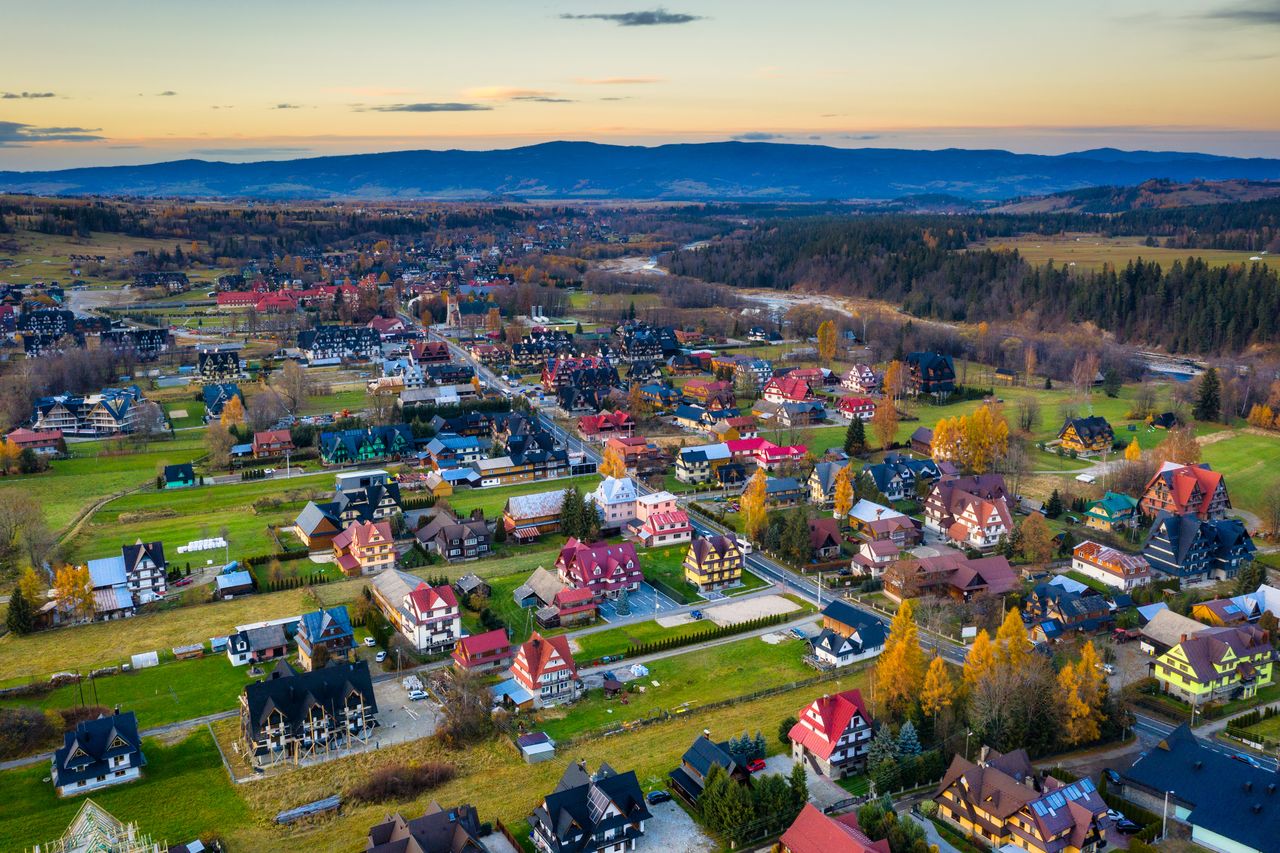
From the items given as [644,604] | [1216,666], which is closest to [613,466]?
[644,604]

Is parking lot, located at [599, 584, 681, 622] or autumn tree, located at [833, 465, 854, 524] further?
autumn tree, located at [833, 465, 854, 524]

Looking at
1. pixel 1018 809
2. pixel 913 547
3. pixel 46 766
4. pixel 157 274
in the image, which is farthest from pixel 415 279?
pixel 1018 809

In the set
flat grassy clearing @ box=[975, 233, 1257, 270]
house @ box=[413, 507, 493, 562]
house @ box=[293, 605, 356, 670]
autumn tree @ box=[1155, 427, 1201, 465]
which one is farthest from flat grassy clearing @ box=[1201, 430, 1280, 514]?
flat grassy clearing @ box=[975, 233, 1257, 270]

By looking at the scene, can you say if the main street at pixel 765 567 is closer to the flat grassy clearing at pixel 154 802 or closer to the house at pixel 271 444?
the house at pixel 271 444

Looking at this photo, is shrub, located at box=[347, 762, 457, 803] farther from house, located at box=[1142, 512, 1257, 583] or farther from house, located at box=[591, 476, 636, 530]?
house, located at box=[1142, 512, 1257, 583]

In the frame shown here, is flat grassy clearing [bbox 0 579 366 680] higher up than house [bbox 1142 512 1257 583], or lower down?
lower down

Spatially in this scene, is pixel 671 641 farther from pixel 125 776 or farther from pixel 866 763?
pixel 125 776

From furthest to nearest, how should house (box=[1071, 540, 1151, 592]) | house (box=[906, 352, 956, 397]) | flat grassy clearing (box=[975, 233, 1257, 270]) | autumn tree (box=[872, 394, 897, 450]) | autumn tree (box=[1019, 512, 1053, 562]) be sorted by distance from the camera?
flat grassy clearing (box=[975, 233, 1257, 270]) < house (box=[906, 352, 956, 397]) < autumn tree (box=[872, 394, 897, 450]) < autumn tree (box=[1019, 512, 1053, 562]) < house (box=[1071, 540, 1151, 592])
